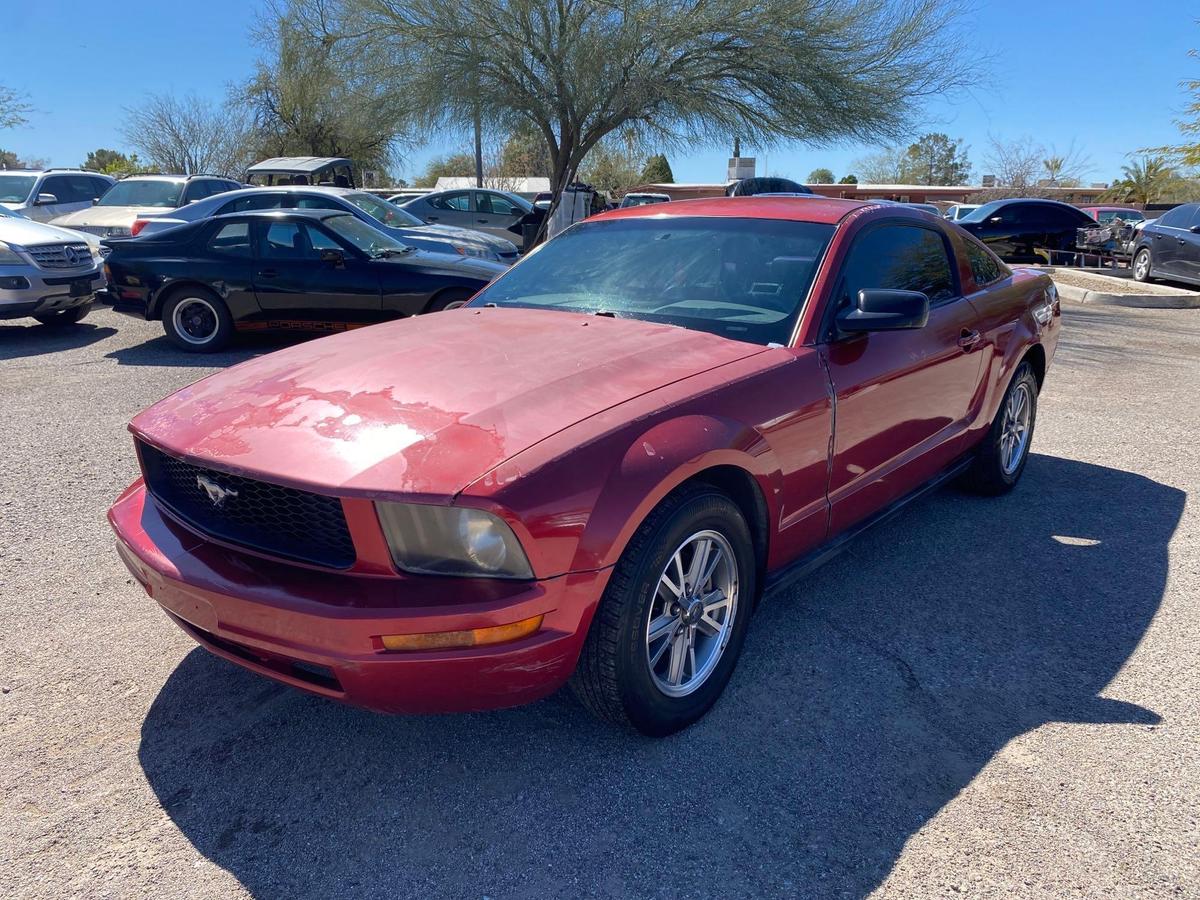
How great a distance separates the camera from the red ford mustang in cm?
223

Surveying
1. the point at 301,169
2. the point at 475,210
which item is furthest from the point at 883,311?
the point at 475,210

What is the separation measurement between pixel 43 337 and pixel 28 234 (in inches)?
44.3

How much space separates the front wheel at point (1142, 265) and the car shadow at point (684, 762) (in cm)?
1491

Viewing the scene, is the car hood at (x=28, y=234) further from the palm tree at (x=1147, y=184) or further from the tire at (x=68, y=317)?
the palm tree at (x=1147, y=184)

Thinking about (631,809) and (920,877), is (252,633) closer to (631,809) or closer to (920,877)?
(631,809)

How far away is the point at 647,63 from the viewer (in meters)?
16.1

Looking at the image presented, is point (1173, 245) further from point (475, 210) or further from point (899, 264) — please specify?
point (899, 264)

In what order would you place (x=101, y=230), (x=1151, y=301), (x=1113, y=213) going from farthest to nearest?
1. (x=1113, y=213)
2. (x=1151, y=301)
3. (x=101, y=230)

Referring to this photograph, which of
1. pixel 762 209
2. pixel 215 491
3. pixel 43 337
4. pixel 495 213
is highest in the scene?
pixel 762 209

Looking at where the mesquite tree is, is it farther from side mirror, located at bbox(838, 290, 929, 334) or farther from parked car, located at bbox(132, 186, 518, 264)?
side mirror, located at bbox(838, 290, 929, 334)

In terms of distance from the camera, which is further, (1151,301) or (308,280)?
(1151,301)

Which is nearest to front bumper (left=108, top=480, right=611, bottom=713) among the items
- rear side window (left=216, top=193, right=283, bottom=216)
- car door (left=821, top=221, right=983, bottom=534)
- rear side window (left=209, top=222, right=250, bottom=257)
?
car door (left=821, top=221, right=983, bottom=534)

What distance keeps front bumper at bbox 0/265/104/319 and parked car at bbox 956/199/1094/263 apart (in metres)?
16.0

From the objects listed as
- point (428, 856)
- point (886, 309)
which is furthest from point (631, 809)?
point (886, 309)
